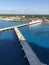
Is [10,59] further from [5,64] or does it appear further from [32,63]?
[32,63]

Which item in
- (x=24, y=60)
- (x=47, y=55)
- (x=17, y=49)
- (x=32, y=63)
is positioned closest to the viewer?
(x=32, y=63)

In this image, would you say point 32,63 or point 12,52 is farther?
point 12,52

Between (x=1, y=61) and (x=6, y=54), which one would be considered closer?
(x=1, y=61)

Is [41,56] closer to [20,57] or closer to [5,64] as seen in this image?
[20,57]

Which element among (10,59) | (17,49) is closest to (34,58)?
(10,59)

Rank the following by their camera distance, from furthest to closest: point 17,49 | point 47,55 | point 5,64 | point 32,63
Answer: point 17,49 < point 47,55 < point 5,64 < point 32,63

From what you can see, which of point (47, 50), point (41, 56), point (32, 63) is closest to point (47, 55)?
point (41, 56)

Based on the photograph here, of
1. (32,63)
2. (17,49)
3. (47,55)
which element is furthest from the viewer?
(17,49)

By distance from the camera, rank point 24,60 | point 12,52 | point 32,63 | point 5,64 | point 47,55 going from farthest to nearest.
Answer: point 12,52, point 47,55, point 24,60, point 5,64, point 32,63

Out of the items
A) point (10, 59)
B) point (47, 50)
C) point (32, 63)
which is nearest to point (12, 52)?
point (10, 59)
